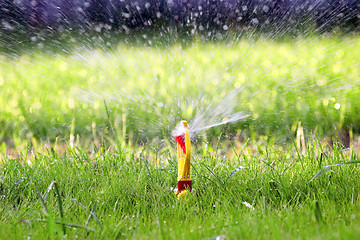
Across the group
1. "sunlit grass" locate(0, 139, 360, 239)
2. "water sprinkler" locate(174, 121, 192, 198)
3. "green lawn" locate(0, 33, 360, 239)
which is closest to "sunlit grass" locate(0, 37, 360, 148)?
"green lawn" locate(0, 33, 360, 239)

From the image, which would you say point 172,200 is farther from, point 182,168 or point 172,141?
point 172,141

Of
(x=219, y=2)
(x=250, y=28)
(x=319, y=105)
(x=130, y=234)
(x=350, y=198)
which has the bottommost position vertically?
(x=130, y=234)

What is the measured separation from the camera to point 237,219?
165 cm

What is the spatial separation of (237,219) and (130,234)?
0.46 metres

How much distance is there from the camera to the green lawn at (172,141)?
65.8 inches

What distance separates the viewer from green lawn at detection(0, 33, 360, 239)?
1671mm

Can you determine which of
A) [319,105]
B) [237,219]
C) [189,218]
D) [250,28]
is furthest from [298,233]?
[250,28]

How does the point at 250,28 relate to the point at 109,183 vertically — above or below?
above

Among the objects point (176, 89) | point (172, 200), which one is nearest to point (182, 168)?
point (172, 200)

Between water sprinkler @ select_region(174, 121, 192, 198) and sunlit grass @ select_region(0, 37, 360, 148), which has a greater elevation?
sunlit grass @ select_region(0, 37, 360, 148)

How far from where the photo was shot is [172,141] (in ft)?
10.3

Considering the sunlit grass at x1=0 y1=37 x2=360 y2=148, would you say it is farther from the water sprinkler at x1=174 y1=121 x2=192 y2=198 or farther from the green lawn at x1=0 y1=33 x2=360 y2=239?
the water sprinkler at x1=174 y1=121 x2=192 y2=198

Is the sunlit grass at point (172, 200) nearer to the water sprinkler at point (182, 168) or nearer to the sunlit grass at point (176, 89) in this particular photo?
the water sprinkler at point (182, 168)

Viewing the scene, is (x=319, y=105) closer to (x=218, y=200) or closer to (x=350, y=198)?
(x=350, y=198)
